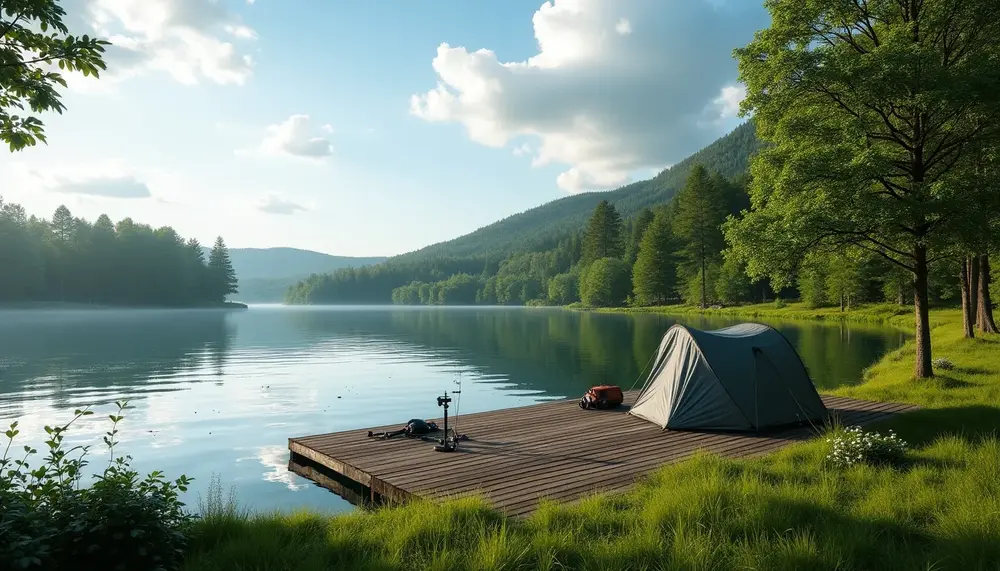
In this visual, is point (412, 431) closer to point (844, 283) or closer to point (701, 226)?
point (844, 283)

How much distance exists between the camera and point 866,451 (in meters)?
8.23

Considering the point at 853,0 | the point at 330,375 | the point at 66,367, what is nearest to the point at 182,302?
the point at 66,367

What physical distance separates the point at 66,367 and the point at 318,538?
93.9ft

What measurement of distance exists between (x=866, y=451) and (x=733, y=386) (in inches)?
136

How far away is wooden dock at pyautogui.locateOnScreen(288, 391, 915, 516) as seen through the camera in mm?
8141

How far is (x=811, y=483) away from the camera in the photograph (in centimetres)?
748

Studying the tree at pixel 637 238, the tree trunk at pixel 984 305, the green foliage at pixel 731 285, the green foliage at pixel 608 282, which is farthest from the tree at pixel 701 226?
the tree trunk at pixel 984 305

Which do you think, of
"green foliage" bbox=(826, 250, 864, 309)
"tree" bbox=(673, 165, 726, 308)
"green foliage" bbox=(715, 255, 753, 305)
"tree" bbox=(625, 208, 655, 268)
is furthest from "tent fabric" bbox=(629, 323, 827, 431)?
"tree" bbox=(625, 208, 655, 268)

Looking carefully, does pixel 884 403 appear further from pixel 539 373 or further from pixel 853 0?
pixel 539 373

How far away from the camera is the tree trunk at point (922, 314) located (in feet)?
48.1

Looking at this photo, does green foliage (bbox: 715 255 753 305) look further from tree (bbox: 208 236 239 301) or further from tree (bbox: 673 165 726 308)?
tree (bbox: 208 236 239 301)

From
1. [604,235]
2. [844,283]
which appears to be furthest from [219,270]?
[844,283]

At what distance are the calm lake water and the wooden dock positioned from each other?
0.78 meters

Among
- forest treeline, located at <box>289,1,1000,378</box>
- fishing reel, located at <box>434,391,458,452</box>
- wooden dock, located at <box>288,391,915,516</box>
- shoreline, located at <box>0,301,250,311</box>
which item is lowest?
wooden dock, located at <box>288,391,915,516</box>
